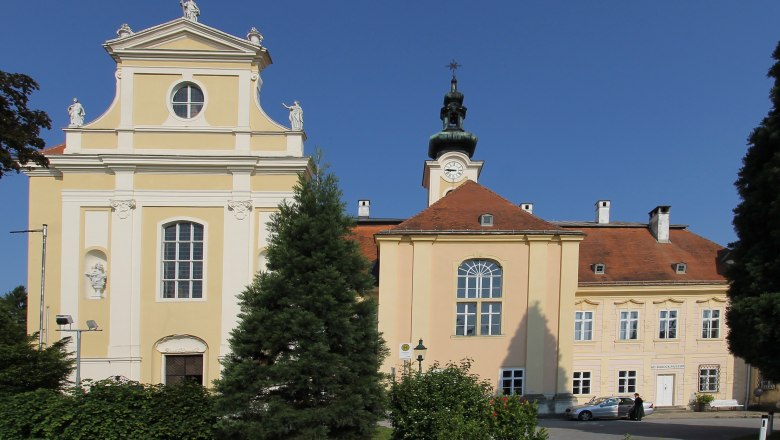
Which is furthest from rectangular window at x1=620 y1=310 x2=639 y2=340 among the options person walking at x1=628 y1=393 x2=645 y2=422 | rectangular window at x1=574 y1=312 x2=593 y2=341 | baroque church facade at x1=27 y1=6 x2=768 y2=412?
baroque church facade at x1=27 y1=6 x2=768 y2=412

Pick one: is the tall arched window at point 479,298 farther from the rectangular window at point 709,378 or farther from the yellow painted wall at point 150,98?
the yellow painted wall at point 150,98

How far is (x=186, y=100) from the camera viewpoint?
19.8m

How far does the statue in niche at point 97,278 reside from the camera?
63.0 ft

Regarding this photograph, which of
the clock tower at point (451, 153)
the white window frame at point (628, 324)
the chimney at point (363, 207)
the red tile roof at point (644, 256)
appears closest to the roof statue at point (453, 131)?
the clock tower at point (451, 153)

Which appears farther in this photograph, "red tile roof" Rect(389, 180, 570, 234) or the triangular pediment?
"red tile roof" Rect(389, 180, 570, 234)

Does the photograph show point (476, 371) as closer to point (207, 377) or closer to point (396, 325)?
point (396, 325)

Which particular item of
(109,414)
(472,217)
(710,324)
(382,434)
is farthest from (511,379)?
(109,414)

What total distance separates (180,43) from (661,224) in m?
23.4

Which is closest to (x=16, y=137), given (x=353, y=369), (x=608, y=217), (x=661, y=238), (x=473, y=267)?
(x=353, y=369)

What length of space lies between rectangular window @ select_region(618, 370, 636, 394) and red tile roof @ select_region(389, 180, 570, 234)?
796cm

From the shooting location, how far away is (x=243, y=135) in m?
19.5

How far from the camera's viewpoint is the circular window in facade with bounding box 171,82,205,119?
19828 mm

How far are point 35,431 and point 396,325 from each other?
44.6ft

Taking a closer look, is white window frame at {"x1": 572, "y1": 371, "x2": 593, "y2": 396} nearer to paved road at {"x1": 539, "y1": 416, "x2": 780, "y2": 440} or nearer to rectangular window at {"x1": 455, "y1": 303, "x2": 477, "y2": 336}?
paved road at {"x1": 539, "y1": 416, "x2": 780, "y2": 440}
